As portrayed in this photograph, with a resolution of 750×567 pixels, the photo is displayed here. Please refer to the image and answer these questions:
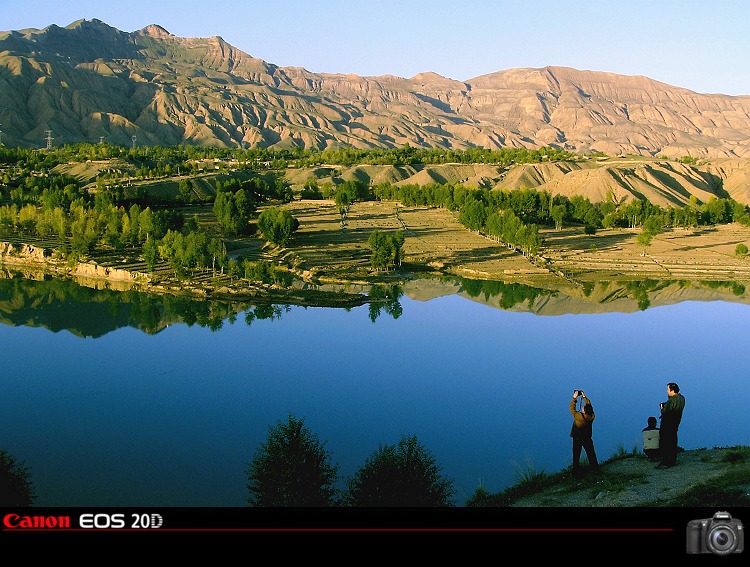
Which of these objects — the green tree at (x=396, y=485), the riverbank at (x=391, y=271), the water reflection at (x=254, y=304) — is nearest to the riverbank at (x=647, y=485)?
the green tree at (x=396, y=485)

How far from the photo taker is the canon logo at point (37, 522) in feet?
12.3

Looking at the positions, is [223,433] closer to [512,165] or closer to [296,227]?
[296,227]

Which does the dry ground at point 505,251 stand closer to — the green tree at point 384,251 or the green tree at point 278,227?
the green tree at point 384,251

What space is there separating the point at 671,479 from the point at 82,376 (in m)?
21.9

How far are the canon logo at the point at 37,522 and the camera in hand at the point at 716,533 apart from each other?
359 centimetres

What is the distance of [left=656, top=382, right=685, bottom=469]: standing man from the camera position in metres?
9.09

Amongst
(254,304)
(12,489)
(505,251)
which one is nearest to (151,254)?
(254,304)

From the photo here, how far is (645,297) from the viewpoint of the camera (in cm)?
4131

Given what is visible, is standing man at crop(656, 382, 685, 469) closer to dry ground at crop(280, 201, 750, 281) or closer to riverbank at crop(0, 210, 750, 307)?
riverbank at crop(0, 210, 750, 307)

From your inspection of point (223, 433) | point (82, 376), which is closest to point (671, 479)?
point (223, 433)

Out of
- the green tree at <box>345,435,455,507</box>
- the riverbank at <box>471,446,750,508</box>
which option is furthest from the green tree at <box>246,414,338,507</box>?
the riverbank at <box>471,446,750,508</box>

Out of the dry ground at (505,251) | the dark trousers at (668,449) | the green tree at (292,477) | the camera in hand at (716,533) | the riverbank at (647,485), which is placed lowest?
the green tree at (292,477)

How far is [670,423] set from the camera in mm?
9547

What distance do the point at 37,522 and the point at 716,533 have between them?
12.8ft
